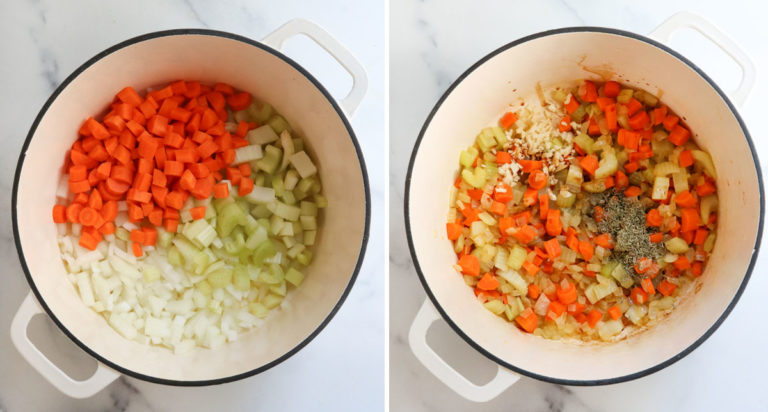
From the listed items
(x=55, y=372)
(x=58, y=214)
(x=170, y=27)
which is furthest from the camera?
(x=170, y=27)

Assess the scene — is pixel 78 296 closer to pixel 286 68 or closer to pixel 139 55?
pixel 139 55

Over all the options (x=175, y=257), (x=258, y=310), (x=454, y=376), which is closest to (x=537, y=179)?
(x=454, y=376)

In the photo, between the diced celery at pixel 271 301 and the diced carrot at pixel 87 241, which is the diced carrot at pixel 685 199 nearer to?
the diced celery at pixel 271 301

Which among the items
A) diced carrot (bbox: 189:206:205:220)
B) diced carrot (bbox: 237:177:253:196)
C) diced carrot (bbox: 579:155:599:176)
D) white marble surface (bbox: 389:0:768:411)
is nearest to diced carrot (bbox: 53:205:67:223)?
diced carrot (bbox: 189:206:205:220)

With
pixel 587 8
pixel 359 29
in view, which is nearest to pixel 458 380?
pixel 359 29

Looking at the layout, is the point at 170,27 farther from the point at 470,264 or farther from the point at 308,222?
the point at 470,264

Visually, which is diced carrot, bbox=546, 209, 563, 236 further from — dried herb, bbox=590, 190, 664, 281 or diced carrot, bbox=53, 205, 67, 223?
diced carrot, bbox=53, 205, 67, 223

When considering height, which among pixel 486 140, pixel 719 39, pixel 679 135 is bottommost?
pixel 486 140

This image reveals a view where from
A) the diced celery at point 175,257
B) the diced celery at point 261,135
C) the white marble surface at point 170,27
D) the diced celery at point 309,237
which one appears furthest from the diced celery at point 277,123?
the diced celery at point 175,257
